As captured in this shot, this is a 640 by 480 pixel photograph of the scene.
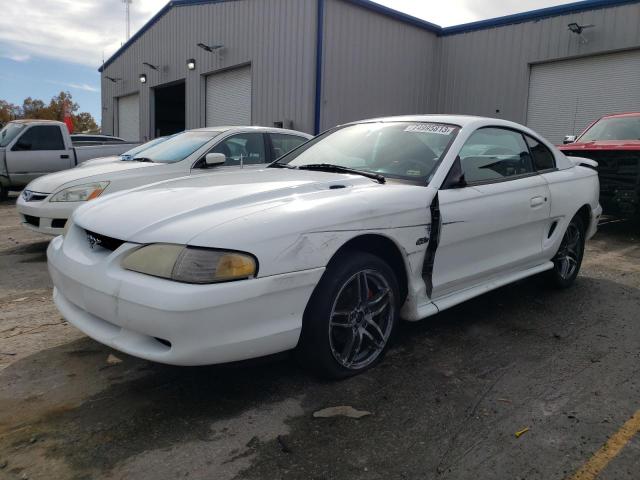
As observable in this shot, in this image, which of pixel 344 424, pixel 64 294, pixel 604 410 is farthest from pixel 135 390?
pixel 604 410

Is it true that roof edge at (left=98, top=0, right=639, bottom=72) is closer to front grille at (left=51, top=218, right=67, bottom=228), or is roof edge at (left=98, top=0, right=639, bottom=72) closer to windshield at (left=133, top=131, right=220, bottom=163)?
windshield at (left=133, top=131, right=220, bottom=163)

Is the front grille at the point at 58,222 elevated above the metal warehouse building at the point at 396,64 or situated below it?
below

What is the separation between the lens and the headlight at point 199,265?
233 cm

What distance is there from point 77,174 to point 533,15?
38.3 feet

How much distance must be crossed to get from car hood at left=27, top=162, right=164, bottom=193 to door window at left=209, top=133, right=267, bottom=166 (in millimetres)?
779

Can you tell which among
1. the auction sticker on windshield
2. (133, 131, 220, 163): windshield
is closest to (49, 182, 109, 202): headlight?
(133, 131, 220, 163): windshield

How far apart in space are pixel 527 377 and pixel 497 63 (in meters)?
12.8

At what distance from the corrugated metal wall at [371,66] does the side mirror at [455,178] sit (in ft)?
31.8

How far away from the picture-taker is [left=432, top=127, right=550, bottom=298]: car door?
330 centimetres

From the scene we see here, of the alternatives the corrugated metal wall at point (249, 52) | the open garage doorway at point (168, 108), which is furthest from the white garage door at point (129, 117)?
the corrugated metal wall at point (249, 52)

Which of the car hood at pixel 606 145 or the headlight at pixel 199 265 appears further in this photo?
the car hood at pixel 606 145

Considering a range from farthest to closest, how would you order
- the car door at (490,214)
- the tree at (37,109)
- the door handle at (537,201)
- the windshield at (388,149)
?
the tree at (37,109) < the door handle at (537,201) < the windshield at (388,149) < the car door at (490,214)

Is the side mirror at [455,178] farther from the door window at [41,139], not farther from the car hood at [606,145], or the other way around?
the door window at [41,139]

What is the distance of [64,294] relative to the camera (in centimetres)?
287
